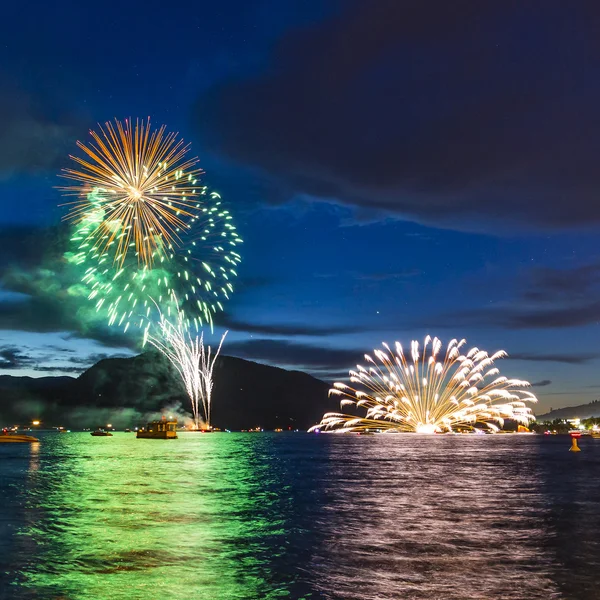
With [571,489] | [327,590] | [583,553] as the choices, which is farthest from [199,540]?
[571,489]

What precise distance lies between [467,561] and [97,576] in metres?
13.8

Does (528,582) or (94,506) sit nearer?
(528,582)

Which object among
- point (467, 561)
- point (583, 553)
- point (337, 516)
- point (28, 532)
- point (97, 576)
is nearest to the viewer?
point (97, 576)

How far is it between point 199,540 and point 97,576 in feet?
27.2

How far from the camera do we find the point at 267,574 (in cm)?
2394

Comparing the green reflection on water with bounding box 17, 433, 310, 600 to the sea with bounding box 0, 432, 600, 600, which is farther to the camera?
the green reflection on water with bounding box 17, 433, 310, 600

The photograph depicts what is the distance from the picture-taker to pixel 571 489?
6062 cm

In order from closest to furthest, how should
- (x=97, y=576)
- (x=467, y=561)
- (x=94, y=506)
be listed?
(x=97, y=576) < (x=467, y=561) < (x=94, y=506)

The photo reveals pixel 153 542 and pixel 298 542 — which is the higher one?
pixel 153 542

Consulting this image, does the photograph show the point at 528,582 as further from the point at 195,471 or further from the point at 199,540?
the point at 195,471

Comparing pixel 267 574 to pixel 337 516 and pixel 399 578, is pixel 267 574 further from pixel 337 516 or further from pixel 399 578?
pixel 337 516

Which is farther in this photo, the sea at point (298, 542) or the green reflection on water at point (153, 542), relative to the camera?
the green reflection on water at point (153, 542)

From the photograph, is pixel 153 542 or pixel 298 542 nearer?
pixel 153 542

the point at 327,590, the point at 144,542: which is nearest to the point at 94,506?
the point at 144,542
